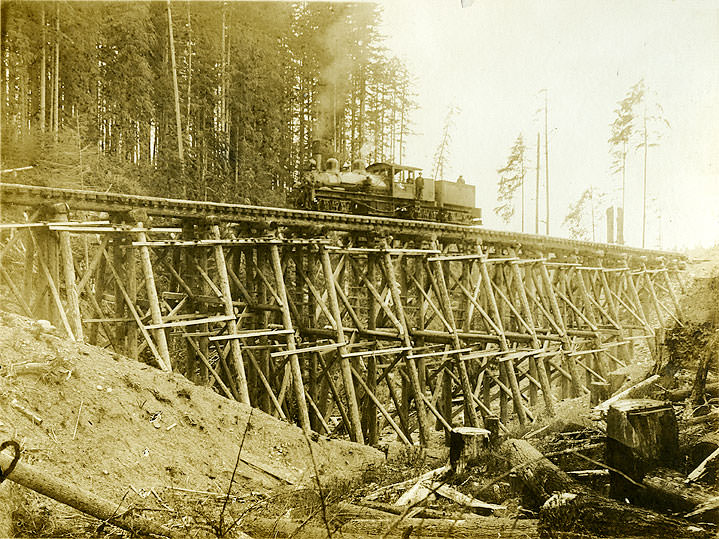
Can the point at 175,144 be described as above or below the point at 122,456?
above

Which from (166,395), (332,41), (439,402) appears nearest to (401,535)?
(166,395)

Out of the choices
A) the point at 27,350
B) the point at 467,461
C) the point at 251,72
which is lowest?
the point at 467,461

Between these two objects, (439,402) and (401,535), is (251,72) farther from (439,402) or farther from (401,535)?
(401,535)

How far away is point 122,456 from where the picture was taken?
4.35 m

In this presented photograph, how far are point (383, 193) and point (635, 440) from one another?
12.8 meters

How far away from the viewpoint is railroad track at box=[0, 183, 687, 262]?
6840 millimetres

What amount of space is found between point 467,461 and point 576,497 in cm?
84

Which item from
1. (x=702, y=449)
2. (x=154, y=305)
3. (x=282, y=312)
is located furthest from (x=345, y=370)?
(x=702, y=449)

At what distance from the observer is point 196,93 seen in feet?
68.7

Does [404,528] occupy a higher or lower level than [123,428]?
lower

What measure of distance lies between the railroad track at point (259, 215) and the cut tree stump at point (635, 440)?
637cm

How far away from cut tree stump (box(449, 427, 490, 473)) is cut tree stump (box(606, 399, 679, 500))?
0.92 meters

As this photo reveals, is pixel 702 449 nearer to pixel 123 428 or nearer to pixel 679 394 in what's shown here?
pixel 679 394

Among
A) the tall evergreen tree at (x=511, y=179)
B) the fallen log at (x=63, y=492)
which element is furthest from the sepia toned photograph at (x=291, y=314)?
the tall evergreen tree at (x=511, y=179)
